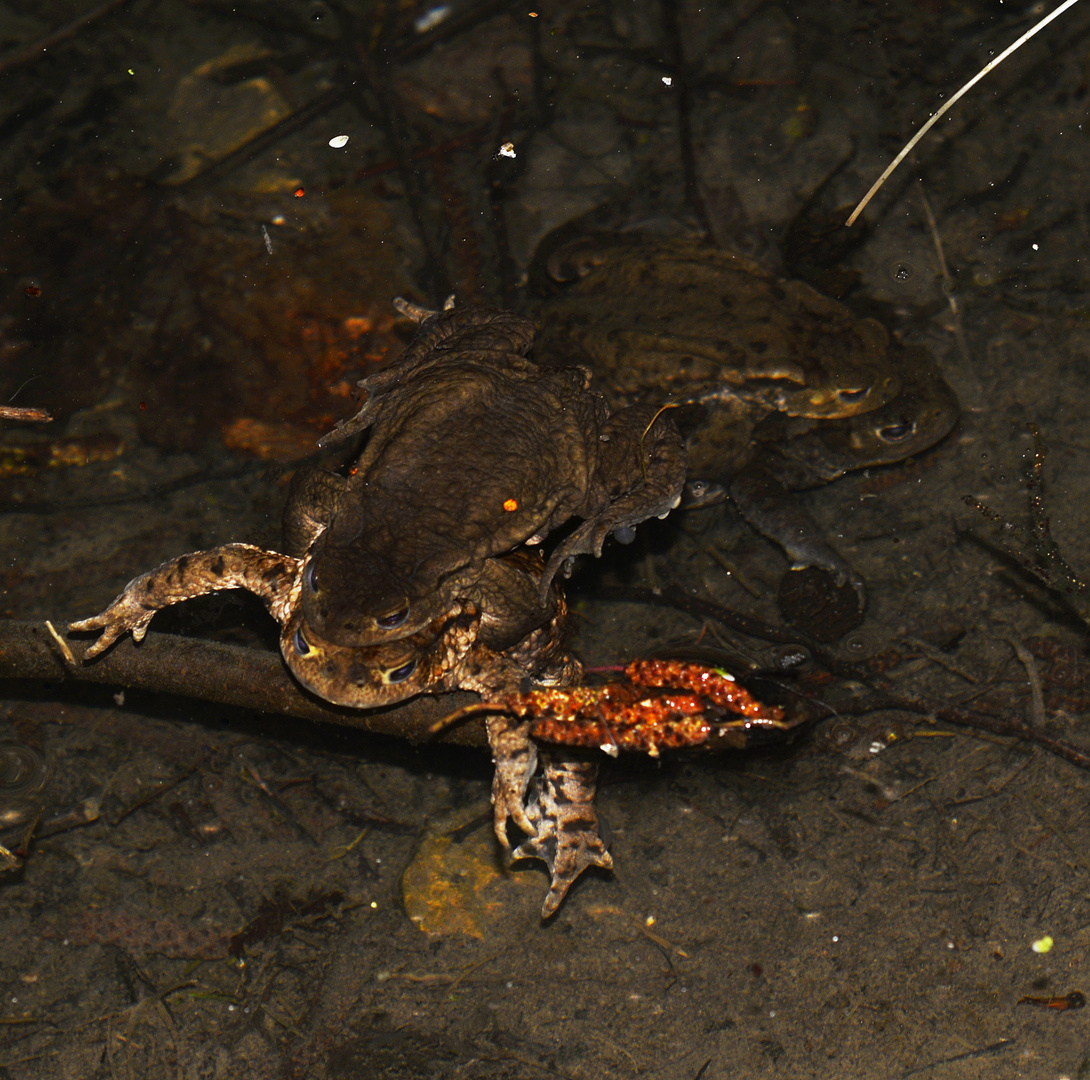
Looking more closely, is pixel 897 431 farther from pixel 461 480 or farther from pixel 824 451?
pixel 461 480

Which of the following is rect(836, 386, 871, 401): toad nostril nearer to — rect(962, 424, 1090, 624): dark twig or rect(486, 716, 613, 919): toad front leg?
rect(962, 424, 1090, 624): dark twig

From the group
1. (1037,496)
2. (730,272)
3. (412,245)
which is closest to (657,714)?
(1037,496)

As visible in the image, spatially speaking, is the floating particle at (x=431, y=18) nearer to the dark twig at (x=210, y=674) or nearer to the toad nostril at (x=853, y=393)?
the toad nostril at (x=853, y=393)

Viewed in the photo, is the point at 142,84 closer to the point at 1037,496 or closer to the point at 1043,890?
the point at 1037,496

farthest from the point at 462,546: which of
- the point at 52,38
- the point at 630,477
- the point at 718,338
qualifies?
the point at 52,38

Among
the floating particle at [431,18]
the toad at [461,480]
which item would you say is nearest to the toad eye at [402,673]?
the toad at [461,480]

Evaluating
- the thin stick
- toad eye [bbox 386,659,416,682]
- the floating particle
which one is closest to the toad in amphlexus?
toad eye [bbox 386,659,416,682]
